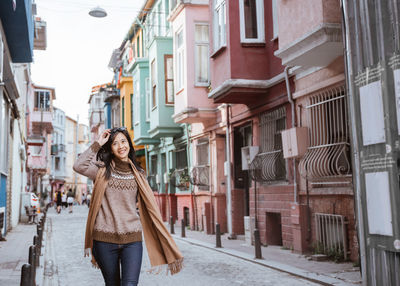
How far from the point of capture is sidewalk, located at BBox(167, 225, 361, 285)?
8.30 m

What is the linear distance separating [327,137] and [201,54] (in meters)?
9.20

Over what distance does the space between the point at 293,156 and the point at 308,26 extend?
3.13m

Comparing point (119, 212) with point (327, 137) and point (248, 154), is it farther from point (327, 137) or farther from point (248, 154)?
point (248, 154)

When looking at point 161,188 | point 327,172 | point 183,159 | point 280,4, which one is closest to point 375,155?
point 327,172

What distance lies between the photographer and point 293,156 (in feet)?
→ 38.5

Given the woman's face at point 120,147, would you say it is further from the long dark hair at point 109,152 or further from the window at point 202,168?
the window at point 202,168

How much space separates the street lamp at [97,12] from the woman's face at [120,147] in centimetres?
1801

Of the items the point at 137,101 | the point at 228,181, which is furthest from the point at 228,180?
the point at 137,101

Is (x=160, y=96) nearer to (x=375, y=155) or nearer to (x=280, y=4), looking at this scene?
(x=280, y=4)

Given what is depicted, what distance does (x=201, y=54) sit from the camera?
1905 centimetres

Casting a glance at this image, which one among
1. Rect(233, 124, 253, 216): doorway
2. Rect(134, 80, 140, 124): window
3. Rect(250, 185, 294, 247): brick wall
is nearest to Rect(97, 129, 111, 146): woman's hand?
Rect(250, 185, 294, 247): brick wall

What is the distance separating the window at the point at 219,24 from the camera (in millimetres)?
14861

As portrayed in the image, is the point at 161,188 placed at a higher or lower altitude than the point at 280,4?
lower

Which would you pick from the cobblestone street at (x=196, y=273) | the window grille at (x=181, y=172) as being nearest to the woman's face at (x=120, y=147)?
the cobblestone street at (x=196, y=273)
